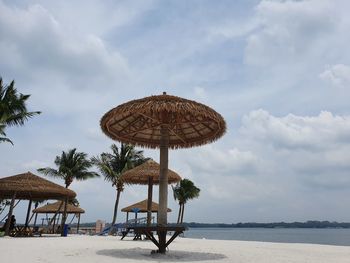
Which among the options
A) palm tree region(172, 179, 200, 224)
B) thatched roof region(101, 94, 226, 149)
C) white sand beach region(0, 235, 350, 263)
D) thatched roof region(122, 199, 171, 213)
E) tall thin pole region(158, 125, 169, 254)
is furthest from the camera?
palm tree region(172, 179, 200, 224)

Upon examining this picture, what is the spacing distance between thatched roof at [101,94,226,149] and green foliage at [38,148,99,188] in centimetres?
2237

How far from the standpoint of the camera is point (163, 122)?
1018 centimetres

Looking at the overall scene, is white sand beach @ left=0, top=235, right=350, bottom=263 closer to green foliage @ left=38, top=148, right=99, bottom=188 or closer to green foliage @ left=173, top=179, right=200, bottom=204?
green foliage @ left=38, top=148, right=99, bottom=188

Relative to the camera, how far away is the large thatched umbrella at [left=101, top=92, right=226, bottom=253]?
8929mm

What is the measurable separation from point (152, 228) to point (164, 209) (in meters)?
0.70

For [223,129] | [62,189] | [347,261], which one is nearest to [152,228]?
[223,129]

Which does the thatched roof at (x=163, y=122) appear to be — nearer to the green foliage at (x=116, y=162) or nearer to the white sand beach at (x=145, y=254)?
the white sand beach at (x=145, y=254)

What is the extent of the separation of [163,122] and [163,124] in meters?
0.06

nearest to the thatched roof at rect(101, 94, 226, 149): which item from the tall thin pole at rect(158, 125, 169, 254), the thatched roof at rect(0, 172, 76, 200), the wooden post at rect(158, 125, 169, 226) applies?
the wooden post at rect(158, 125, 169, 226)

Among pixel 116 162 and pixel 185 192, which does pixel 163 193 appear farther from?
pixel 185 192

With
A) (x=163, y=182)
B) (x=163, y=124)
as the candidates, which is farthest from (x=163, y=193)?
(x=163, y=124)

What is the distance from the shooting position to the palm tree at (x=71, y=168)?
32750 mm

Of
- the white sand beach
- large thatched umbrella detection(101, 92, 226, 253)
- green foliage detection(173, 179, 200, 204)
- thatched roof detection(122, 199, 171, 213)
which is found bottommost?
the white sand beach

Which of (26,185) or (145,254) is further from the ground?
(26,185)
